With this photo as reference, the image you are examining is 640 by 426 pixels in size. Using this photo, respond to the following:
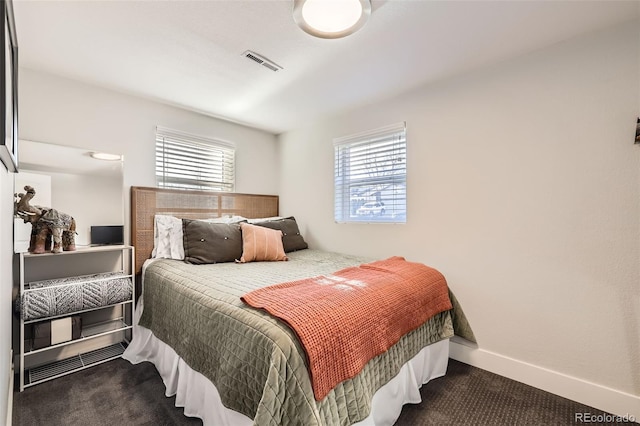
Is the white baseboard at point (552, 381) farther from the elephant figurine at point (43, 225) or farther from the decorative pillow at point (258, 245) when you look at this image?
the elephant figurine at point (43, 225)

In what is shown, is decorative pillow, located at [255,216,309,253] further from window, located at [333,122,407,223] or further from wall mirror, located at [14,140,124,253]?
wall mirror, located at [14,140,124,253]

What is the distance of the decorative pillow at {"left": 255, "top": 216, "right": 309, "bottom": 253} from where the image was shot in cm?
305

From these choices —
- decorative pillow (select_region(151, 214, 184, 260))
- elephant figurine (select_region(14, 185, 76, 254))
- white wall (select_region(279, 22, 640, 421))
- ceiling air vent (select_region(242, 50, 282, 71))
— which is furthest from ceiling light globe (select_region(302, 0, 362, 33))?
elephant figurine (select_region(14, 185, 76, 254))

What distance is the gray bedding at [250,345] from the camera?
3.44 feet

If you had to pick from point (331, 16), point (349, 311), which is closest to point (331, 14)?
point (331, 16)

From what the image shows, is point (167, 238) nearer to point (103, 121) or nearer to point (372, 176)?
point (103, 121)

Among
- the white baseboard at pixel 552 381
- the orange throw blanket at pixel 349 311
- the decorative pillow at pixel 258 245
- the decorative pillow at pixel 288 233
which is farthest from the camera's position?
the decorative pillow at pixel 288 233

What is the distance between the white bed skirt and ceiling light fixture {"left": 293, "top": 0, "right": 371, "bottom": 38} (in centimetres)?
194

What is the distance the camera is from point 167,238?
104 inches

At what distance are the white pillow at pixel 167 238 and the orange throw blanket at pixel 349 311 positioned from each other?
144 cm

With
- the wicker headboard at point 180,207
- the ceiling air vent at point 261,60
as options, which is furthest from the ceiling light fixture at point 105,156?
the ceiling air vent at point 261,60

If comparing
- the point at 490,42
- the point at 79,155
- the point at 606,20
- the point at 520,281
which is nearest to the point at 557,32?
the point at 606,20

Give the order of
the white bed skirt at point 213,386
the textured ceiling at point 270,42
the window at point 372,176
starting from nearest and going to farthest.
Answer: the white bed skirt at point 213,386, the textured ceiling at point 270,42, the window at point 372,176

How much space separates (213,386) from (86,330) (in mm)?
1692
